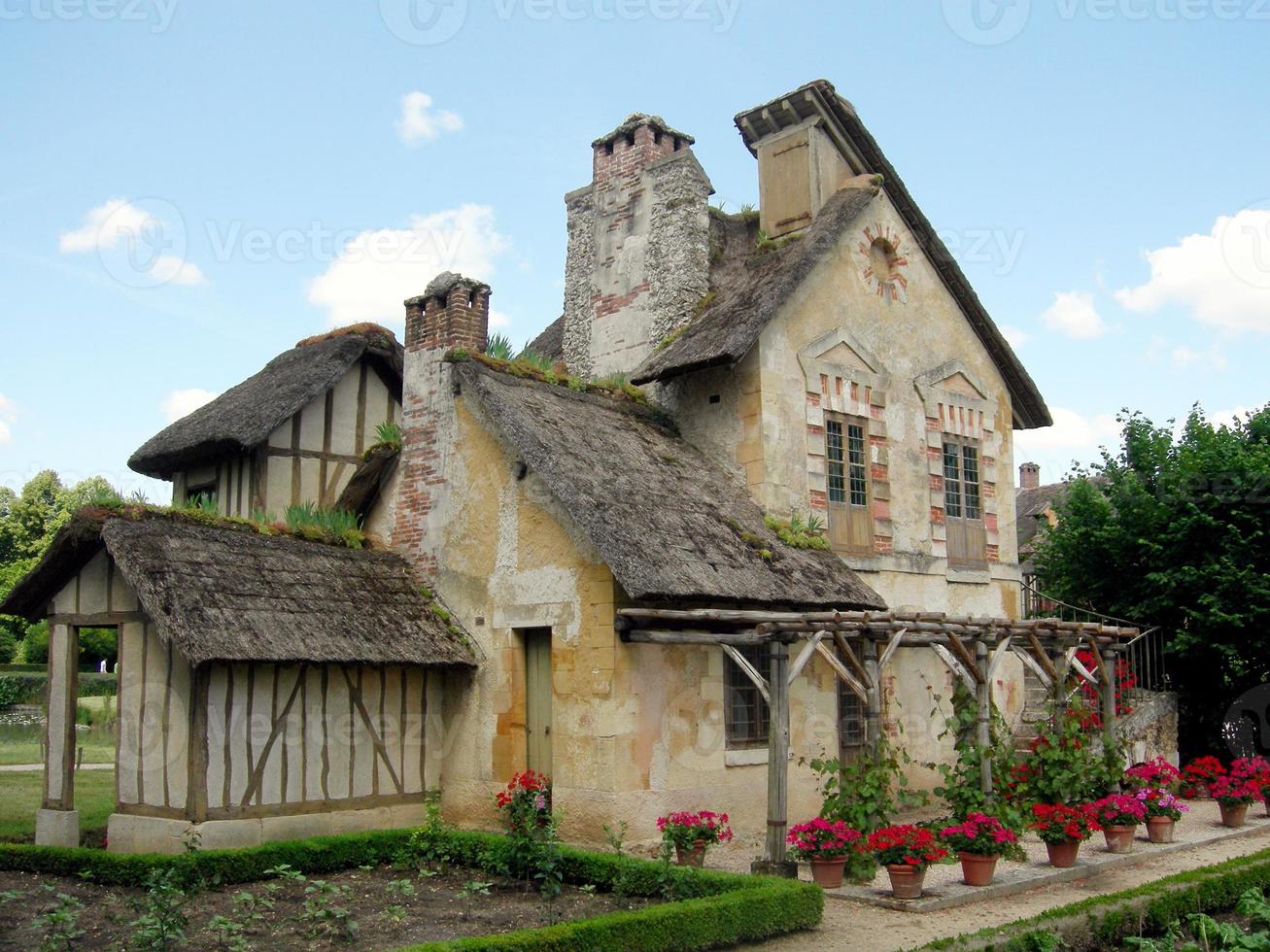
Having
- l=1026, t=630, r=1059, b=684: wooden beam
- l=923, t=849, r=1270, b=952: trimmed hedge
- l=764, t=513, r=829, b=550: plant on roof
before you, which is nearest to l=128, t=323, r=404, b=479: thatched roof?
l=764, t=513, r=829, b=550: plant on roof

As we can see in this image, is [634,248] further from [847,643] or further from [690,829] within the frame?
[690,829]

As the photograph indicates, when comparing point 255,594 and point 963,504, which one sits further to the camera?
point 963,504

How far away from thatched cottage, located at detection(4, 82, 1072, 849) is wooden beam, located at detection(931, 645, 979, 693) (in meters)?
1.28

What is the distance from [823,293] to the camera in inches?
619

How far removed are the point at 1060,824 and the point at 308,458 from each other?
11281mm

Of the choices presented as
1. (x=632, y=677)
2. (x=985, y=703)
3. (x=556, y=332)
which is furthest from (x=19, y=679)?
(x=985, y=703)

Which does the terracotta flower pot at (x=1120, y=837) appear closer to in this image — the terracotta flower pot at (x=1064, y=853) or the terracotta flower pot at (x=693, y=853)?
the terracotta flower pot at (x=1064, y=853)

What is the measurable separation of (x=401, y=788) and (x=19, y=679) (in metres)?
21.8

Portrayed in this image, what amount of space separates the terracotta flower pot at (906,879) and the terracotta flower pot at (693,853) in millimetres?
1806

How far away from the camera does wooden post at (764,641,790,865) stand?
1012 centimetres

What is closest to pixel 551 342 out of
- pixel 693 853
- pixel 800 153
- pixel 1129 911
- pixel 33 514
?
pixel 800 153

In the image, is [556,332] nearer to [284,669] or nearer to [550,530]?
[550,530]

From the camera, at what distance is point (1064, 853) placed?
11.1 m

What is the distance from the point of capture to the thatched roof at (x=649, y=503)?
11.5 meters
